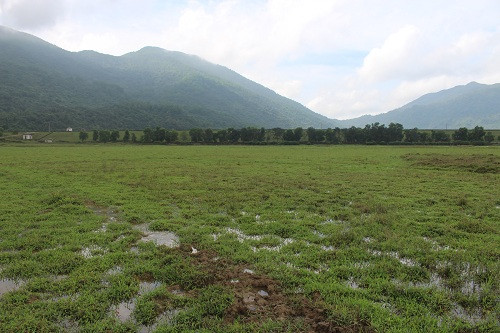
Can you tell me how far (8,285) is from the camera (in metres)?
7.39

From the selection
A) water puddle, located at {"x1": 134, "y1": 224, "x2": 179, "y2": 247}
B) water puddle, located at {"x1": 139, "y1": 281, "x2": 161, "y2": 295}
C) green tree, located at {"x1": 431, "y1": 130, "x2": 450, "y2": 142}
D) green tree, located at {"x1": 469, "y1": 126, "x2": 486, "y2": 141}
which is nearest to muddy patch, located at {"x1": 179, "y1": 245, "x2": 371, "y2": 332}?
water puddle, located at {"x1": 139, "y1": 281, "x2": 161, "y2": 295}

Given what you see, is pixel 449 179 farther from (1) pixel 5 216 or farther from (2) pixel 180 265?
(1) pixel 5 216

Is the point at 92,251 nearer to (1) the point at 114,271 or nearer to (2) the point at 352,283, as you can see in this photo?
(1) the point at 114,271

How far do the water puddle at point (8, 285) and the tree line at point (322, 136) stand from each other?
11552cm

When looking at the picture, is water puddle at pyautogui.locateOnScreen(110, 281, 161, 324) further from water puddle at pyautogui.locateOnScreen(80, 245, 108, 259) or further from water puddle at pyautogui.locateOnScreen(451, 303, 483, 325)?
water puddle at pyautogui.locateOnScreen(451, 303, 483, 325)

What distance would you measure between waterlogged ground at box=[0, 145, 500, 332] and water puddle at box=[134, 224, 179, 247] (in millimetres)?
75

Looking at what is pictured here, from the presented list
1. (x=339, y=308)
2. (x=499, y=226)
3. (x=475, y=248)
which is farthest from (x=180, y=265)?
(x=499, y=226)

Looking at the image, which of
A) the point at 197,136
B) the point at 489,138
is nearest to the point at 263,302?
the point at 197,136

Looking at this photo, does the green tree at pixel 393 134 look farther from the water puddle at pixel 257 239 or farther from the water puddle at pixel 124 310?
the water puddle at pixel 124 310

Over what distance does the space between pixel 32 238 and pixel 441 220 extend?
16.4 meters

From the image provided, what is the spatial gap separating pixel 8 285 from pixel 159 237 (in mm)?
4535

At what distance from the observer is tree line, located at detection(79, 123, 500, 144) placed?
11897cm

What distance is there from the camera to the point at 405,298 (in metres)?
6.74

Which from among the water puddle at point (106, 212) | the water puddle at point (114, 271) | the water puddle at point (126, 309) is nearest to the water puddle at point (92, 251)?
the water puddle at point (114, 271)
